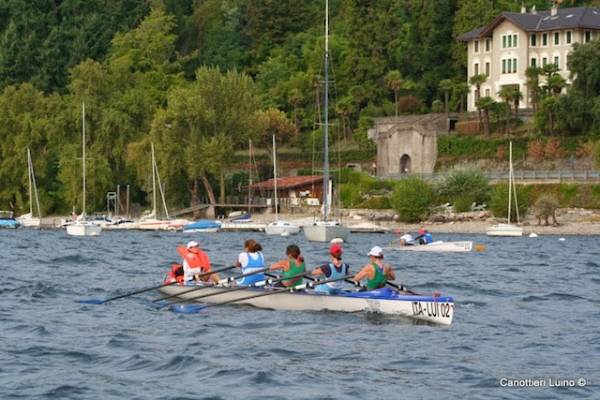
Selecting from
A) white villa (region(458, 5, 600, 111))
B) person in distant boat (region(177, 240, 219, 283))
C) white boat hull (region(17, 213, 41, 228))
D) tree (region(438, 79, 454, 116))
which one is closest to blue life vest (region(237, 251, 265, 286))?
person in distant boat (region(177, 240, 219, 283))

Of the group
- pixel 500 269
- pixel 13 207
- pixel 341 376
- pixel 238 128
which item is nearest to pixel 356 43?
pixel 238 128

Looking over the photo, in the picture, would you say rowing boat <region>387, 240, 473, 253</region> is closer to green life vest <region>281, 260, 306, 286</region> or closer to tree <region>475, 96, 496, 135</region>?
green life vest <region>281, 260, 306, 286</region>

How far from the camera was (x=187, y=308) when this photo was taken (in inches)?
1335

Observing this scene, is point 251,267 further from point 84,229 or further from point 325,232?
point 84,229

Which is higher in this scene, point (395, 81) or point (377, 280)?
point (395, 81)

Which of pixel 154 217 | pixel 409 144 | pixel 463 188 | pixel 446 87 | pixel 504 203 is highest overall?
pixel 446 87

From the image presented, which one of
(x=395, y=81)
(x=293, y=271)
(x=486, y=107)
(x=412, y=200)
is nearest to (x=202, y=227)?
(x=412, y=200)

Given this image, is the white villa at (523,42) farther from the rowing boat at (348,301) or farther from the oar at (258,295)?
the oar at (258,295)

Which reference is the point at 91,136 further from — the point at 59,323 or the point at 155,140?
the point at 59,323

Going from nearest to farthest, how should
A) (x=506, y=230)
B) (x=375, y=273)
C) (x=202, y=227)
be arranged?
(x=375, y=273)
(x=506, y=230)
(x=202, y=227)

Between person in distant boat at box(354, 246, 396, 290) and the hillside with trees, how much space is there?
5890cm

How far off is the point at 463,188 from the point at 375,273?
60.6m

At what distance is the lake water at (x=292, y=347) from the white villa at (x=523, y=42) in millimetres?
64010

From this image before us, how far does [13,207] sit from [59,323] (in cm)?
7877
